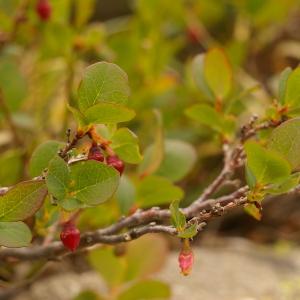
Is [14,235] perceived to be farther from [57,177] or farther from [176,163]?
[176,163]

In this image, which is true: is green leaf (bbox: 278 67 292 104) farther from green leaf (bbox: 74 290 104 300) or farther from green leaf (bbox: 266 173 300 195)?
green leaf (bbox: 74 290 104 300)

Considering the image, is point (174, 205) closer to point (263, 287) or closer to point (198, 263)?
point (263, 287)

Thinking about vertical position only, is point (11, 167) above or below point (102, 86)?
below

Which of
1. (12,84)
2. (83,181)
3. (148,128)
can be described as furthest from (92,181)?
(148,128)

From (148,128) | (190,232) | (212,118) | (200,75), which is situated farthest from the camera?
(148,128)

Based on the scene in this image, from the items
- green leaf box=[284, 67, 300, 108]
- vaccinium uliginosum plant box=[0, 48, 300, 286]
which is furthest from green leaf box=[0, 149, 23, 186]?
green leaf box=[284, 67, 300, 108]

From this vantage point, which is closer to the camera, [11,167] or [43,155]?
[43,155]

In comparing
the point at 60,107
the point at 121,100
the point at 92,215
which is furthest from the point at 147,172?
the point at 60,107
